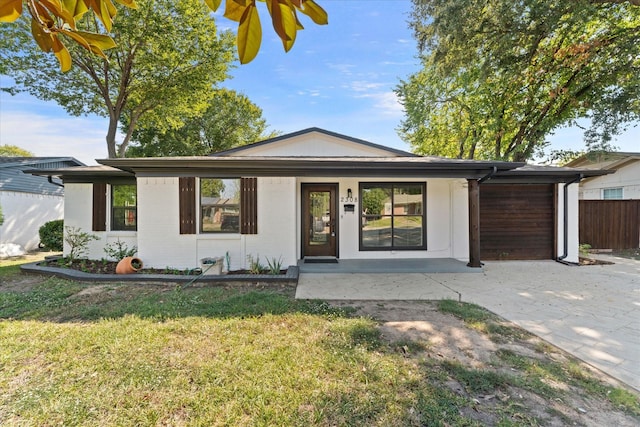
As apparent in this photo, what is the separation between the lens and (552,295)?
17.3 feet

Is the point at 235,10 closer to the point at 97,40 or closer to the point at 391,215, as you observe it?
the point at 97,40

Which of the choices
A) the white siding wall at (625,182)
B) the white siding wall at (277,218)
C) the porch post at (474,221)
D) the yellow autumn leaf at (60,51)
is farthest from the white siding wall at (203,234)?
the white siding wall at (625,182)

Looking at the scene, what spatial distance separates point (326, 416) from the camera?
2.19 m

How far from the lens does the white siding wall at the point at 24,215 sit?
35.4 feet

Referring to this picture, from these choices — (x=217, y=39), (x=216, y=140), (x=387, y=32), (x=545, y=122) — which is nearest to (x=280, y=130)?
(x=216, y=140)

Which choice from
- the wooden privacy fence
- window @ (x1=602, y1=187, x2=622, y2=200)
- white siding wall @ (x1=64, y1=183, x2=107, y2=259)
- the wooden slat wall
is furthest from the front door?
window @ (x1=602, y1=187, x2=622, y2=200)

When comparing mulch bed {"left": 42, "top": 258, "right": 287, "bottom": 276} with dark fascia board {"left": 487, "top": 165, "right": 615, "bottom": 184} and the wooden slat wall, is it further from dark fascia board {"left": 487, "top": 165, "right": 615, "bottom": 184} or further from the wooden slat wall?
dark fascia board {"left": 487, "top": 165, "right": 615, "bottom": 184}

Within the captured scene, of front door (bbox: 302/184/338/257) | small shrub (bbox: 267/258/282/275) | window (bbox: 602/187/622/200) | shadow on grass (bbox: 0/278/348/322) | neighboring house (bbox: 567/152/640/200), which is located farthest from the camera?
window (bbox: 602/187/622/200)

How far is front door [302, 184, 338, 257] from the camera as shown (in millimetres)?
8227

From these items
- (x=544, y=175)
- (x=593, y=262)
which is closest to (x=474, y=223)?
(x=544, y=175)

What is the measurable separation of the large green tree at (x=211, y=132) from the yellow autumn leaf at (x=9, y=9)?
881 inches

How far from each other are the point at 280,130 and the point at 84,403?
27.5 m

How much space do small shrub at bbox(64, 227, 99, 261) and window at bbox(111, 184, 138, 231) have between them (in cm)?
61

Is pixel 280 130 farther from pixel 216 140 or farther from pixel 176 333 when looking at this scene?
pixel 176 333
